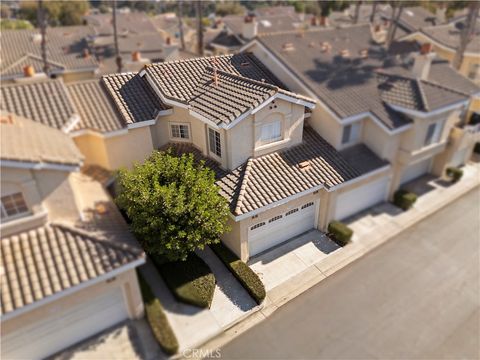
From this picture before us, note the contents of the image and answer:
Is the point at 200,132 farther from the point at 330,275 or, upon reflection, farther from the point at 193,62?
the point at 330,275

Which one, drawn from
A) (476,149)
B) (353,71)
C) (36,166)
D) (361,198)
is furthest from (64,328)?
(476,149)

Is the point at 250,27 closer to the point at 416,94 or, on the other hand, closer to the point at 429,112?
the point at 416,94

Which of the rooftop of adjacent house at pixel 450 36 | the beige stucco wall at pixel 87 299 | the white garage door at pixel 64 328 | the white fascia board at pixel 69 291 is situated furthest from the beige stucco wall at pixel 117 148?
the rooftop of adjacent house at pixel 450 36

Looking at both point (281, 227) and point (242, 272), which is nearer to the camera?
point (242, 272)

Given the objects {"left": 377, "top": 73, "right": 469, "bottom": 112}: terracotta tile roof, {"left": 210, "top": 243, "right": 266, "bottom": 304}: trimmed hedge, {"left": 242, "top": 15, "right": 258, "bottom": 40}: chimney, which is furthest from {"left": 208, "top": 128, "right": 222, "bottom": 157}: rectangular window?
{"left": 242, "top": 15, "right": 258, "bottom": 40}: chimney

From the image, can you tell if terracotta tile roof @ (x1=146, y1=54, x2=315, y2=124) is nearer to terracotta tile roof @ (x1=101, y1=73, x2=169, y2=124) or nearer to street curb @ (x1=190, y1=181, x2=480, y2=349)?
terracotta tile roof @ (x1=101, y1=73, x2=169, y2=124)

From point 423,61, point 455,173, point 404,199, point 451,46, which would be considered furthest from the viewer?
point 451,46
